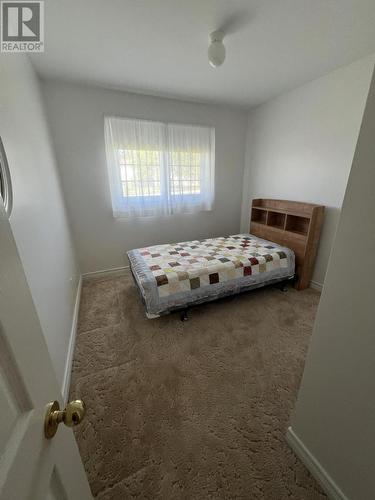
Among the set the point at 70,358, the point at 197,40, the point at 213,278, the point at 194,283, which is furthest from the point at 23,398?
the point at 197,40

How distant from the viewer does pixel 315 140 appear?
2449 mm

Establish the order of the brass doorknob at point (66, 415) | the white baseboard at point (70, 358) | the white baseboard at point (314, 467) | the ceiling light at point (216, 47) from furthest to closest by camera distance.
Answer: the ceiling light at point (216, 47)
the white baseboard at point (70, 358)
the white baseboard at point (314, 467)
the brass doorknob at point (66, 415)

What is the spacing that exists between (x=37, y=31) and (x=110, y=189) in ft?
5.01

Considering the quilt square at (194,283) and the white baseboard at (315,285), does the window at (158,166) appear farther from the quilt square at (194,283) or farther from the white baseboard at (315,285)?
the white baseboard at (315,285)

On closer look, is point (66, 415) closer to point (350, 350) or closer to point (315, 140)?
point (350, 350)

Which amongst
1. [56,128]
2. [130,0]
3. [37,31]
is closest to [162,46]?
[130,0]

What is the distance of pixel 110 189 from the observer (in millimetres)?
2826

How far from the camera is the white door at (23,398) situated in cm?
33

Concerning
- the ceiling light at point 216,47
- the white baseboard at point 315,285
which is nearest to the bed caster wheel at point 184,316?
the white baseboard at point 315,285

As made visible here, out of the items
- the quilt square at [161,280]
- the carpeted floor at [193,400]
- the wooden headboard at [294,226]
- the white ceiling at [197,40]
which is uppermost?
the white ceiling at [197,40]

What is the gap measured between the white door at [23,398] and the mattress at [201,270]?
1379 mm

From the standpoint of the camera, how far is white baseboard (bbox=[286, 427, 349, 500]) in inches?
35.7

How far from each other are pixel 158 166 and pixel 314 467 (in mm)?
3232

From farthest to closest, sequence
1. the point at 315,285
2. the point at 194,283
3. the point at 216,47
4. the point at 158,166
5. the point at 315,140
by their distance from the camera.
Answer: the point at 158,166 → the point at 315,285 → the point at 315,140 → the point at 194,283 → the point at 216,47
